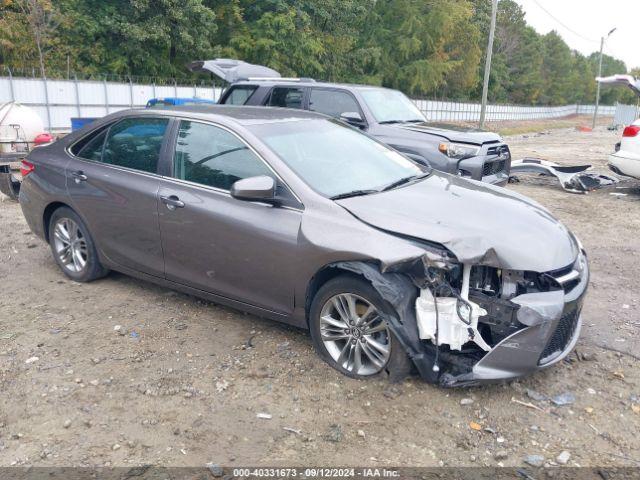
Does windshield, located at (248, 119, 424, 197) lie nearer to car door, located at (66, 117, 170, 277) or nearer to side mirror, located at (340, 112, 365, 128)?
car door, located at (66, 117, 170, 277)

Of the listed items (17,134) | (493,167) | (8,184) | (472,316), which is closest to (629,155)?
(493,167)

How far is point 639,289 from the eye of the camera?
5551 mm

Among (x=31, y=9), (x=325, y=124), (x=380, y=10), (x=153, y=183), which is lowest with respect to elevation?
(x=153, y=183)

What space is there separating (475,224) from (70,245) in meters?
3.75

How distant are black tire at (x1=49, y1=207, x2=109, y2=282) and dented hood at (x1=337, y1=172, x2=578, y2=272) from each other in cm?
262

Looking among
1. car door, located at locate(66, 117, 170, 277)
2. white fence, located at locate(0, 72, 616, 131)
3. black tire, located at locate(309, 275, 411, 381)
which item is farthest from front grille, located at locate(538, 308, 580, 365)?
white fence, located at locate(0, 72, 616, 131)

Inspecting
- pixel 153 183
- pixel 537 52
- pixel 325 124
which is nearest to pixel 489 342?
pixel 325 124

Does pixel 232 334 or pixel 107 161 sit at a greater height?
pixel 107 161

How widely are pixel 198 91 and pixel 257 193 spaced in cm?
2723

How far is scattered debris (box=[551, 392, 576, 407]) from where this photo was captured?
11.7 ft

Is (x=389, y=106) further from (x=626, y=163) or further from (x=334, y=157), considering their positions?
(x=334, y=157)

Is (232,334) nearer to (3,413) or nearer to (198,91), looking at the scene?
(3,413)

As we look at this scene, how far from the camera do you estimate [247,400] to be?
357 cm

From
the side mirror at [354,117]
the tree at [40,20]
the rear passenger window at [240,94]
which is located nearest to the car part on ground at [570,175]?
the side mirror at [354,117]
